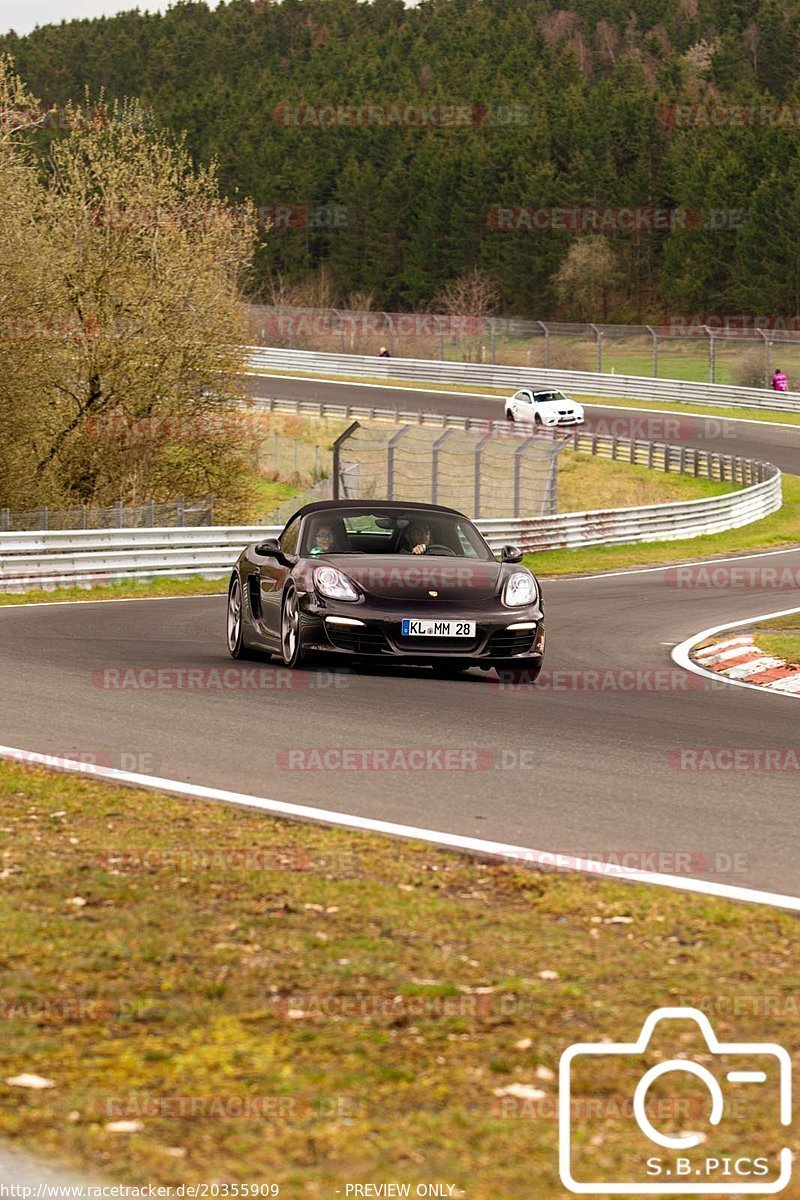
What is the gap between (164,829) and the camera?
6852mm

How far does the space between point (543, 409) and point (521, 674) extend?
4550cm

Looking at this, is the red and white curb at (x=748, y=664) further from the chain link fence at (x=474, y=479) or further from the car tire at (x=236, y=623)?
the chain link fence at (x=474, y=479)

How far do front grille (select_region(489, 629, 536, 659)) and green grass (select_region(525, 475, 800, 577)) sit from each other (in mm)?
16629

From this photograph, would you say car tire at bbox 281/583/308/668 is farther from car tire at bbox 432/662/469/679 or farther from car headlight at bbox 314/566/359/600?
car tire at bbox 432/662/469/679

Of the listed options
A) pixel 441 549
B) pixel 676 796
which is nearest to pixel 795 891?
pixel 676 796

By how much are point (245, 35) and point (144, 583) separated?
143901 millimetres

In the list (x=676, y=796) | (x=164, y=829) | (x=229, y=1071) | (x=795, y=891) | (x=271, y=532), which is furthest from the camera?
(x=271, y=532)

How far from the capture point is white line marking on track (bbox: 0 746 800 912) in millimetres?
6008

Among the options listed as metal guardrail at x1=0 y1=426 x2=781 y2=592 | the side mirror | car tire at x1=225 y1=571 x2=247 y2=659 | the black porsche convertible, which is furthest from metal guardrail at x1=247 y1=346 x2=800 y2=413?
the black porsche convertible

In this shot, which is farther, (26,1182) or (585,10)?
(585,10)

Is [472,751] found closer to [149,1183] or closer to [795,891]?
[795,891]

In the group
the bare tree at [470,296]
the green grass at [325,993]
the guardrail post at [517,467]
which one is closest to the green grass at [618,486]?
the guardrail post at [517,467]

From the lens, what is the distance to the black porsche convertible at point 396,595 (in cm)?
1219

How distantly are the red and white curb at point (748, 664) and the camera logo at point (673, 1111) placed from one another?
9131 mm
